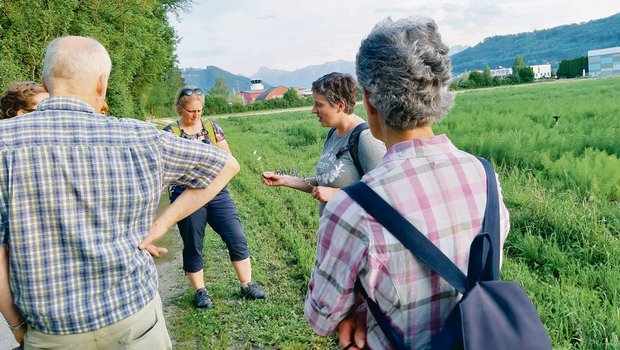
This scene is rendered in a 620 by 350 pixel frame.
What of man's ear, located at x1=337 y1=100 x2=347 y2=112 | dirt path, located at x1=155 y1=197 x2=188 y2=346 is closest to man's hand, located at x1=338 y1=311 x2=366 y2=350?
man's ear, located at x1=337 y1=100 x2=347 y2=112

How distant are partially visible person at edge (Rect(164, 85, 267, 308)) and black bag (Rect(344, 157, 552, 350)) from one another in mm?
3177


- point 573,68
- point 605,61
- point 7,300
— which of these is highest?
point 7,300

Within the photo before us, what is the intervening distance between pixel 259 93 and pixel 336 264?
174089 mm

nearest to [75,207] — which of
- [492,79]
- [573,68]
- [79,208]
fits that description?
[79,208]

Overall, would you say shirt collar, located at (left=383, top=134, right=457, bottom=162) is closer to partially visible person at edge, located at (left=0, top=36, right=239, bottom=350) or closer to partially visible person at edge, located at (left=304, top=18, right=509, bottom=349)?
partially visible person at edge, located at (left=304, top=18, right=509, bottom=349)

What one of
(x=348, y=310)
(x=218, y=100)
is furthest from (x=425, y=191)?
(x=218, y=100)

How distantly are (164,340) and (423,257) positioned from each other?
4.18 ft

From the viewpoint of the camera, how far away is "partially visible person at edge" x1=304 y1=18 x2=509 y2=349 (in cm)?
131

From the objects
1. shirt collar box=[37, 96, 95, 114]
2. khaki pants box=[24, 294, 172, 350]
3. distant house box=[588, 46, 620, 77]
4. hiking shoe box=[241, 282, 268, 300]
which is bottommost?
distant house box=[588, 46, 620, 77]

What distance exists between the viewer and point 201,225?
4320 millimetres

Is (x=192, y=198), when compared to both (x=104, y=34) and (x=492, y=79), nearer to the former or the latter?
(x=104, y=34)

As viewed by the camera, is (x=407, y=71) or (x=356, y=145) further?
(x=356, y=145)

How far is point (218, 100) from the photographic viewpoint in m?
78.5

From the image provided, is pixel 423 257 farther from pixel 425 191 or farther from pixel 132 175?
pixel 132 175
